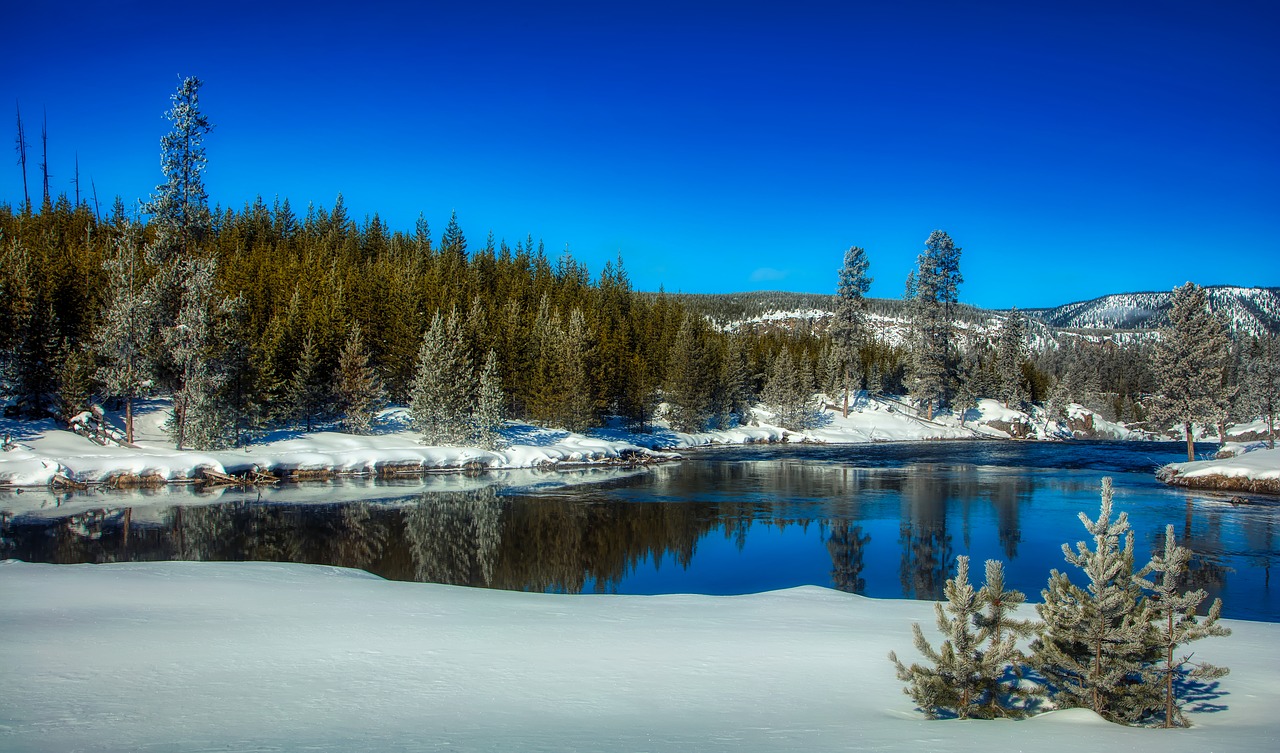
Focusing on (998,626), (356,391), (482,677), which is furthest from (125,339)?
(998,626)

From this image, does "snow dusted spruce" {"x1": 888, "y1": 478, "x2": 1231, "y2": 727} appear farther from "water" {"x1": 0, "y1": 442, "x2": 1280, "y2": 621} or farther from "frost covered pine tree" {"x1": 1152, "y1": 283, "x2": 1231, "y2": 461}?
"frost covered pine tree" {"x1": 1152, "y1": 283, "x2": 1231, "y2": 461}

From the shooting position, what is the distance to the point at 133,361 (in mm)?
39438

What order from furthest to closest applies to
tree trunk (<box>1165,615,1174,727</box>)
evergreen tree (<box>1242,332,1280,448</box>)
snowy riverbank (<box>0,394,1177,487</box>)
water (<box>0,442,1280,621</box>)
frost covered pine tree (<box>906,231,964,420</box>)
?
frost covered pine tree (<box>906,231,964,420</box>) → evergreen tree (<box>1242,332,1280,448</box>) → snowy riverbank (<box>0,394,1177,487</box>) → water (<box>0,442,1280,621</box>) → tree trunk (<box>1165,615,1174,727</box>)

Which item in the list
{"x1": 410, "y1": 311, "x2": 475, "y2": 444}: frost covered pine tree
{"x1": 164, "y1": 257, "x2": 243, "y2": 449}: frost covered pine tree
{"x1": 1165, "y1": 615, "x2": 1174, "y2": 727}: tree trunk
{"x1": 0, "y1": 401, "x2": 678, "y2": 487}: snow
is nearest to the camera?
{"x1": 1165, "y1": 615, "x2": 1174, "y2": 727}: tree trunk

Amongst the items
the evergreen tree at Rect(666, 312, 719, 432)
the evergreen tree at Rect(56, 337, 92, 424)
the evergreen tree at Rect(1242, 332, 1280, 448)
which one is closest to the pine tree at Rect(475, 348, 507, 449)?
the evergreen tree at Rect(56, 337, 92, 424)

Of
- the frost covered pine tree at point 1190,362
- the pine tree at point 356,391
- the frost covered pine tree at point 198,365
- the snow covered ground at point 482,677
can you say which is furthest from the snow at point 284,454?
the frost covered pine tree at point 1190,362

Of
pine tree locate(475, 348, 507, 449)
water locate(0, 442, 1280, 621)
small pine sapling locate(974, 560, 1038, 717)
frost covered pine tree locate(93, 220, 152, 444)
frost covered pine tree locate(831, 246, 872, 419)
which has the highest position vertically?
frost covered pine tree locate(831, 246, 872, 419)

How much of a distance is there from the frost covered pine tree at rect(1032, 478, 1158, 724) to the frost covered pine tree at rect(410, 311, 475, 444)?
41882 mm

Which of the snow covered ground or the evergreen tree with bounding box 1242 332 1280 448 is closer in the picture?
the snow covered ground

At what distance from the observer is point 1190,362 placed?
4466cm

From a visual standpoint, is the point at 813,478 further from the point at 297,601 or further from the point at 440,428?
the point at 297,601

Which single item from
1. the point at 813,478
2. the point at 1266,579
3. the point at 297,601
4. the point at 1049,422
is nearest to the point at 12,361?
the point at 297,601

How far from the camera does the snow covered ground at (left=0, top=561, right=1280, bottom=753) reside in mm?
6223

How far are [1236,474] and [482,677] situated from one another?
4092cm
